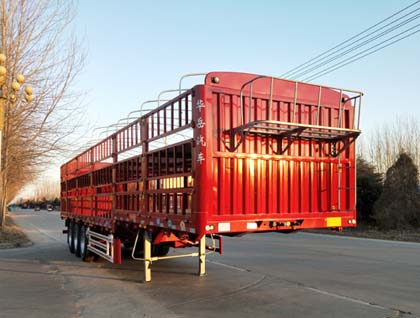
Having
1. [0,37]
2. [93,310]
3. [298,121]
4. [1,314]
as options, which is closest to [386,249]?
[298,121]

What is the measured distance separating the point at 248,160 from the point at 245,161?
0.06 m

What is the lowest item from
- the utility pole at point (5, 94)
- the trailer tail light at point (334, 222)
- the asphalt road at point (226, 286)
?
the asphalt road at point (226, 286)

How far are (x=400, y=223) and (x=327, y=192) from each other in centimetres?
1639

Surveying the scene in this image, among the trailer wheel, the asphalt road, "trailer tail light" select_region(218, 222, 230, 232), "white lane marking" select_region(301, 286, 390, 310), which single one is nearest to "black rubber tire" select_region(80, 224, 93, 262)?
the trailer wheel

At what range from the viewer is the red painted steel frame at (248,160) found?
21.4 feet

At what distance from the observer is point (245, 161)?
6.86 m

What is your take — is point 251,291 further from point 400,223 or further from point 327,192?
point 400,223

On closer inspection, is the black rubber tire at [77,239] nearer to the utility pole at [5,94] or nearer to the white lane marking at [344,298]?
the utility pole at [5,94]

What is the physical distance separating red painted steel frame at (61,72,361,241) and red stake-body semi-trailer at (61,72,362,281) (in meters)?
0.02

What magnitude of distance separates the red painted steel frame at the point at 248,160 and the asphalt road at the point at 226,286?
1.23m

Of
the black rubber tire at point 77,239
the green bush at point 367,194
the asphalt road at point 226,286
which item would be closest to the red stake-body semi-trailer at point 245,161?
the asphalt road at point 226,286

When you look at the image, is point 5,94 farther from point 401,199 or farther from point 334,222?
point 401,199

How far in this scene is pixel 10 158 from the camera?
72.0 feet

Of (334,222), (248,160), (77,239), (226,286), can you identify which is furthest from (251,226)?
(77,239)
